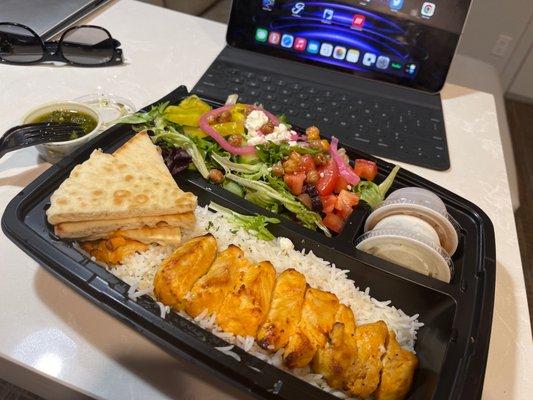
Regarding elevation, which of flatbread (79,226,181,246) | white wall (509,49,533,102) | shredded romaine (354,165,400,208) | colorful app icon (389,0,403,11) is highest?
colorful app icon (389,0,403,11)

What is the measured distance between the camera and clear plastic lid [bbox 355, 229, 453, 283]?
1110 mm

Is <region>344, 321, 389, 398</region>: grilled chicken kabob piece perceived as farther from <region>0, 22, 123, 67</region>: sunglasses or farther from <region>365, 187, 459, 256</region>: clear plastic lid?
<region>0, 22, 123, 67</region>: sunglasses

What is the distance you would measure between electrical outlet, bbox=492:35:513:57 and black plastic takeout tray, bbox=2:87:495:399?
127 inches

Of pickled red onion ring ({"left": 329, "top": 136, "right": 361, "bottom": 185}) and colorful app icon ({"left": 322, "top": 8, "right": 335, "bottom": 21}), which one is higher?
colorful app icon ({"left": 322, "top": 8, "right": 335, "bottom": 21})

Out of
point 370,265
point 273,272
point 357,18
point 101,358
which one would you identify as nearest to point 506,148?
point 357,18

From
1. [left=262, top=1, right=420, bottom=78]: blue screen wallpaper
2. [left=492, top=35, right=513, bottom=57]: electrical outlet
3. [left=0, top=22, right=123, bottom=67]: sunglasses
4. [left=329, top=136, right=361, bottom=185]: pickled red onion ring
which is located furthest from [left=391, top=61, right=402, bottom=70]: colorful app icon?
[left=492, top=35, right=513, bottom=57]: electrical outlet

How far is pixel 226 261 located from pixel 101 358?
0.40 meters

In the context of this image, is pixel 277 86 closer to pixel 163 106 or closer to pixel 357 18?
pixel 357 18

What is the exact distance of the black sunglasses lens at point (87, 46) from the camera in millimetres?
1943

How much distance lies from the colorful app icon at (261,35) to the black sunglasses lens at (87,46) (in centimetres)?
69

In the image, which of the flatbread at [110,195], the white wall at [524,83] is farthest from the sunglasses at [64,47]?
the white wall at [524,83]

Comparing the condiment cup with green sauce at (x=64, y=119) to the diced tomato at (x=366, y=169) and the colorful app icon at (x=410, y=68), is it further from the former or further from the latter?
the colorful app icon at (x=410, y=68)

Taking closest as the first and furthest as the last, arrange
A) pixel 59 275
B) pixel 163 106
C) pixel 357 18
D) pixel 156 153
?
pixel 59 275 → pixel 156 153 → pixel 163 106 → pixel 357 18

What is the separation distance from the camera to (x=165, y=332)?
0.91m
